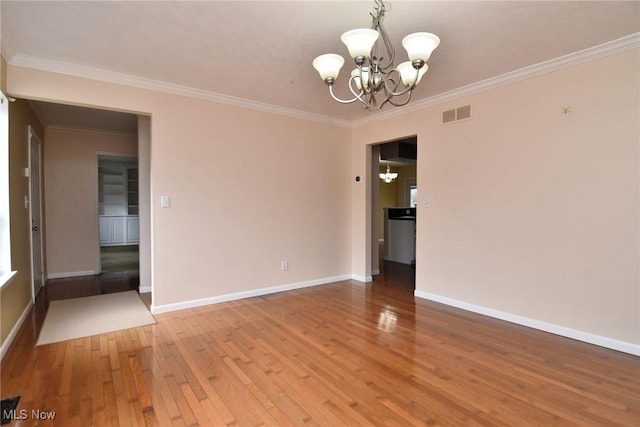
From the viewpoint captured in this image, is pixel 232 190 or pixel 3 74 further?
pixel 232 190

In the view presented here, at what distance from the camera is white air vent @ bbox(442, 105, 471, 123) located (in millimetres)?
3750

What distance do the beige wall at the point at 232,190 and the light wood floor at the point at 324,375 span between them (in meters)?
0.77

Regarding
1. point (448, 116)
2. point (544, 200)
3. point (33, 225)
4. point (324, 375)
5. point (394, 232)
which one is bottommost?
point (324, 375)

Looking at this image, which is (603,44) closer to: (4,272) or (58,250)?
(4,272)

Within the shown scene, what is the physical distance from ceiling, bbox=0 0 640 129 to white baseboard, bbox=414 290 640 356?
248 centimetres

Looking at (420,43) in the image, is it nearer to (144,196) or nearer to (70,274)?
(144,196)

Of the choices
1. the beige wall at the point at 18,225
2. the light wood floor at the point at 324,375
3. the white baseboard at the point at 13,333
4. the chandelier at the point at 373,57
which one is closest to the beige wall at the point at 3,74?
the beige wall at the point at 18,225

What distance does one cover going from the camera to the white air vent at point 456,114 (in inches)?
148

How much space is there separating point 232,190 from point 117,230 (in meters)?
7.54

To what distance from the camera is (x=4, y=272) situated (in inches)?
109

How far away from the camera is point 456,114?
385 cm

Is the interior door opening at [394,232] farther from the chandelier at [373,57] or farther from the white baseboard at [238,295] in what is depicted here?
the chandelier at [373,57]

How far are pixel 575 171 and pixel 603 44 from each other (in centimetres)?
105

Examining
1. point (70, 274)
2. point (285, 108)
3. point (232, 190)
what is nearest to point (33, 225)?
point (70, 274)
